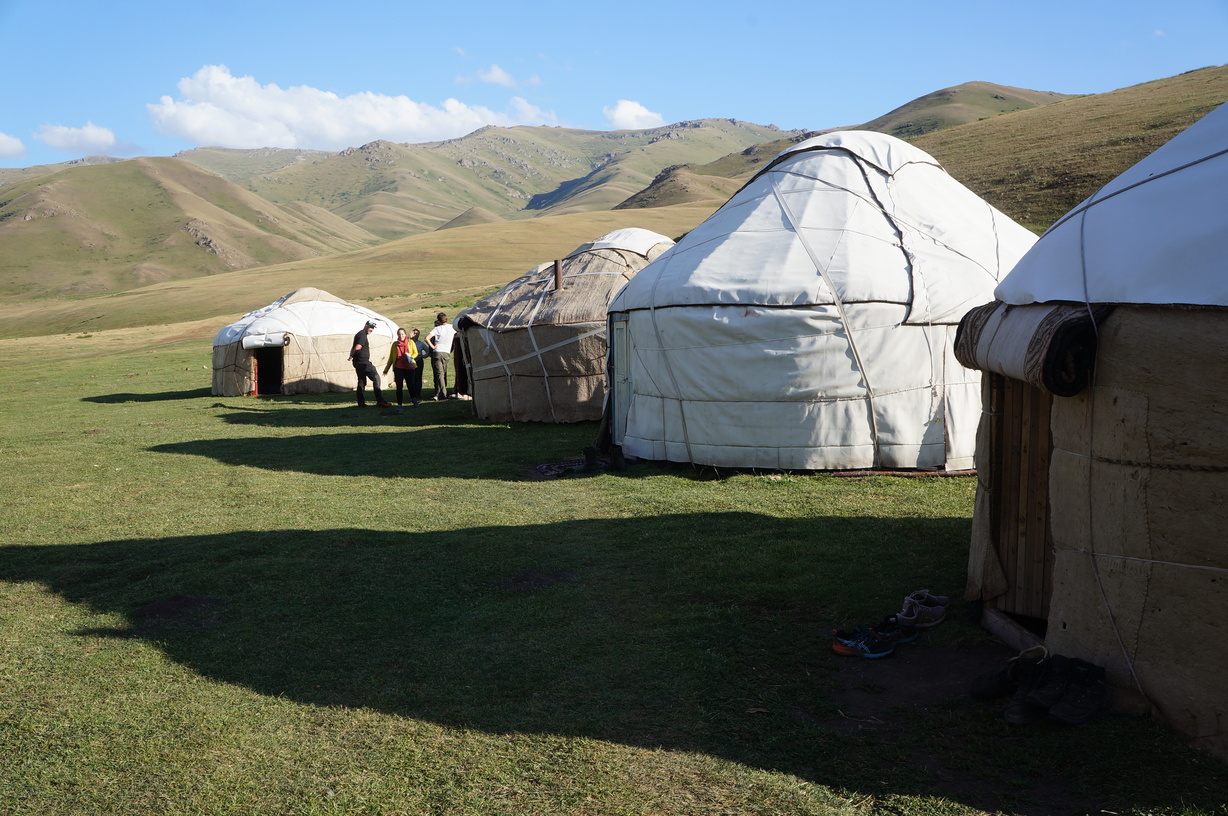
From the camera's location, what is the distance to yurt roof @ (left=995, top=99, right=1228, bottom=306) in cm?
308

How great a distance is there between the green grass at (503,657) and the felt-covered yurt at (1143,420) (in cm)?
33

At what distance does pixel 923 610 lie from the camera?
15.0ft

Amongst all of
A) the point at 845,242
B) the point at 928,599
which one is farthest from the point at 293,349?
the point at 928,599

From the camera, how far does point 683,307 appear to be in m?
8.82

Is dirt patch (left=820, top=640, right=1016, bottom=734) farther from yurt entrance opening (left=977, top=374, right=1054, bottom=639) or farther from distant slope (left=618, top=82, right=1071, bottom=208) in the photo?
distant slope (left=618, top=82, right=1071, bottom=208)

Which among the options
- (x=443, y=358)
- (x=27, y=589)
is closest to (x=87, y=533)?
(x=27, y=589)

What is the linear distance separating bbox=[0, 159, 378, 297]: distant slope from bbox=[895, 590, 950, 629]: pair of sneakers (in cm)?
11876

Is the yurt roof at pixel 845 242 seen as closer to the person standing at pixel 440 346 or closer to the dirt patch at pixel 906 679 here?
the dirt patch at pixel 906 679

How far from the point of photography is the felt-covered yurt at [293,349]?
19.6 meters

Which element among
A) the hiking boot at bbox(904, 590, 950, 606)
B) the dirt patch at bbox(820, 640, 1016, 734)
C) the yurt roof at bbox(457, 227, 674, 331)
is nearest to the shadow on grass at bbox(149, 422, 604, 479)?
the yurt roof at bbox(457, 227, 674, 331)

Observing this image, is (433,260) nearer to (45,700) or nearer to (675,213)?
(675,213)

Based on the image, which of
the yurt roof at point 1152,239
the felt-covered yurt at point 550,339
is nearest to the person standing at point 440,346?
the felt-covered yurt at point 550,339

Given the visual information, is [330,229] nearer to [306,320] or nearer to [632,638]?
[306,320]

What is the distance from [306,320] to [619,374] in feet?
40.6
